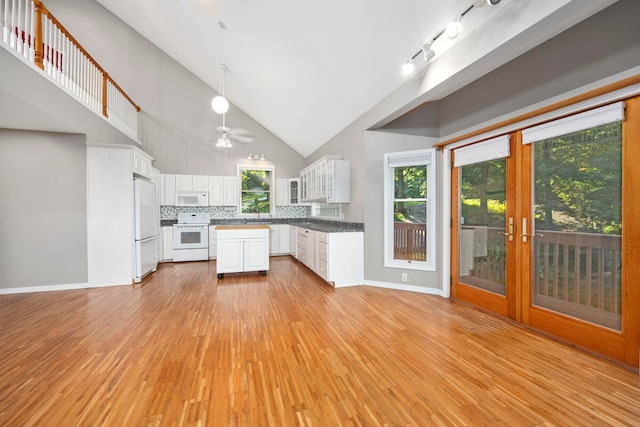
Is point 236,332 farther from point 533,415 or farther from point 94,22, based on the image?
point 94,22

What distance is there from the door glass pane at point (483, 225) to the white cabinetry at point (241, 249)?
10.6ft

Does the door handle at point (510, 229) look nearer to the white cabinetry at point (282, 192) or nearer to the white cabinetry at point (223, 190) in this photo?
the white cabinetry at point (282, 192)

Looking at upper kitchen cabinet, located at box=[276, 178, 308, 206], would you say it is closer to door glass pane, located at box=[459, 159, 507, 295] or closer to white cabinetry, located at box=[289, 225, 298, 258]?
white cabinetry, located at box=[289, 225, 298, 258]

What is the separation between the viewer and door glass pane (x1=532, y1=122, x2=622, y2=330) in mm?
2180

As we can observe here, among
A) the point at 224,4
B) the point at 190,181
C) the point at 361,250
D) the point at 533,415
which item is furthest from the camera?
the point at 190,181

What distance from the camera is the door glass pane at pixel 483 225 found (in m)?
3.11

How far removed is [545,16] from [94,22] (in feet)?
29.5

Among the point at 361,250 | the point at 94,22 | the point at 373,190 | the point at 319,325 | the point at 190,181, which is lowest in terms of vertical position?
the point at 319,325

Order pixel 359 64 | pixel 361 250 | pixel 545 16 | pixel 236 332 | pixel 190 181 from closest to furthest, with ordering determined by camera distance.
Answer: pixel 545 16
pixel 236 332
pixel 359 64
pixel 361 250
pixel 190 181

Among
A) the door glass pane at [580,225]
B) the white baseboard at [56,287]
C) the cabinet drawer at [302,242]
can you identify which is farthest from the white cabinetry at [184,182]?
the door glass pane at [580,225]

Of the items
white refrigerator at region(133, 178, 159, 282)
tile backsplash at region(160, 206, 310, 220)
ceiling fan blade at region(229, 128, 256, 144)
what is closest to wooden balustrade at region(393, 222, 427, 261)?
ceiling fan blade at region(229, 128, 256, 144)

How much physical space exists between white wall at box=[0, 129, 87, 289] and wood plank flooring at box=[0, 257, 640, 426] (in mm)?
852

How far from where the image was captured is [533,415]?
5.11ft

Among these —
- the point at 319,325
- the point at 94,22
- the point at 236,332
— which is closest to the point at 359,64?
the point at 319,325
